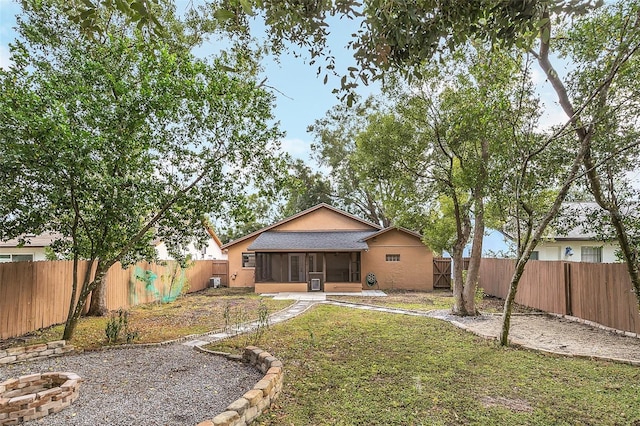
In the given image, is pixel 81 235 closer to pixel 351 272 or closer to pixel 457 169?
pixel 457 169

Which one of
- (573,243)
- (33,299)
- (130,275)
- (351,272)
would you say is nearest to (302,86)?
(33,299)

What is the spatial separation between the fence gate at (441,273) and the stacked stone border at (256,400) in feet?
54.9

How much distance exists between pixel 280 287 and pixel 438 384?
14417mm

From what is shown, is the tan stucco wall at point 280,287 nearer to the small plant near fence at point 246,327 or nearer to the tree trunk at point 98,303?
the small plant near fence at point 246,327

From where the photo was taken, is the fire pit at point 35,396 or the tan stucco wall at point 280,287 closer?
the fire pit at point 35,396

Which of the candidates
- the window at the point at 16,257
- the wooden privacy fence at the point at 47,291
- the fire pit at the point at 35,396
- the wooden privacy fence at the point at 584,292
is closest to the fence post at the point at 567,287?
the wooden privacy fence at the point at 584,292

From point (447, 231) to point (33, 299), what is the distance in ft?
48.0

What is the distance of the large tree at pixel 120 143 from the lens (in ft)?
21.6

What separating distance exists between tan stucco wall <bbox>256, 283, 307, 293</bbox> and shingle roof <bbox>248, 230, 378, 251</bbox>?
6.08ft

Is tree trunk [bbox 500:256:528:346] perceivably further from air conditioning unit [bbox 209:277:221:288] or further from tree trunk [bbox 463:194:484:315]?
air conditioning unit [bbox 209:277:221:288]

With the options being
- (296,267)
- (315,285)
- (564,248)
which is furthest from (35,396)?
(564,248)

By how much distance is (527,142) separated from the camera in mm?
7391

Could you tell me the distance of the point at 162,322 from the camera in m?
10.6

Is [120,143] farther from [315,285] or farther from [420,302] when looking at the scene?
[315,285]
